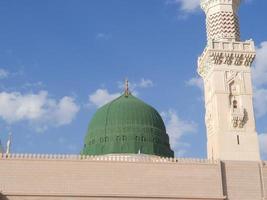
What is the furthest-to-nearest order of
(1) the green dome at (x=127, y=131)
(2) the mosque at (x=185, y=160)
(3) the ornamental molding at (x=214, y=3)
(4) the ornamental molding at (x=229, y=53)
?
(1) the green dome at (x=127, y=131) < (3) the ornamental molding at (x=214, y=3) < (4) the ornamental molding at (x=229, y=53) < (2) the mosque at (x=185, y=160)

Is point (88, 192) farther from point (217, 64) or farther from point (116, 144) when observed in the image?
point (217, 64)

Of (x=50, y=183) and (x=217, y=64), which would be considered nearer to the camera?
(x=50, y=183)

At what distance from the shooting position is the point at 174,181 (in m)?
15.1

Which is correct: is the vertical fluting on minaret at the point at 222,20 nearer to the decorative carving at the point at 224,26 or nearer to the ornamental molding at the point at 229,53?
the decorative carving at the point at 224,26

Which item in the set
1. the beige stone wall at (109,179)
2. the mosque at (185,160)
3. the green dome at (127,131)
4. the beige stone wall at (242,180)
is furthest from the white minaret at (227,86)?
the green dome at (127,131)

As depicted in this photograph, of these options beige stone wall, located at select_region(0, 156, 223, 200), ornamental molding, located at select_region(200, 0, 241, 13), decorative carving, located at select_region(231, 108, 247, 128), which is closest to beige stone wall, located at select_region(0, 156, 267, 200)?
beige stone wall, located at select_region(0, 156, 223, 200)

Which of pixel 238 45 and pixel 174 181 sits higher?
pixel 238 45

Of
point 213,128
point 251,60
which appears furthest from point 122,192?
point 251,60

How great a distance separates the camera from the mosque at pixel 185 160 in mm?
14531

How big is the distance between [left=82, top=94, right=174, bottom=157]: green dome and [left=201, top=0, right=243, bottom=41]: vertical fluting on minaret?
4491 mm

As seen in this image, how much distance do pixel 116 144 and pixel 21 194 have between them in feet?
18.9

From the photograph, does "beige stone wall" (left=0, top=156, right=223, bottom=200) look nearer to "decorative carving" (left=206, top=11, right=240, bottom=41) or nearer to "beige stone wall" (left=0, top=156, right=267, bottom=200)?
"beige stone wall" (left=0, top=156, right=267, bottom=200)

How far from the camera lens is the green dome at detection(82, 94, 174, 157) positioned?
1914cm

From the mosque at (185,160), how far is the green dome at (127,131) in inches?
1.7
